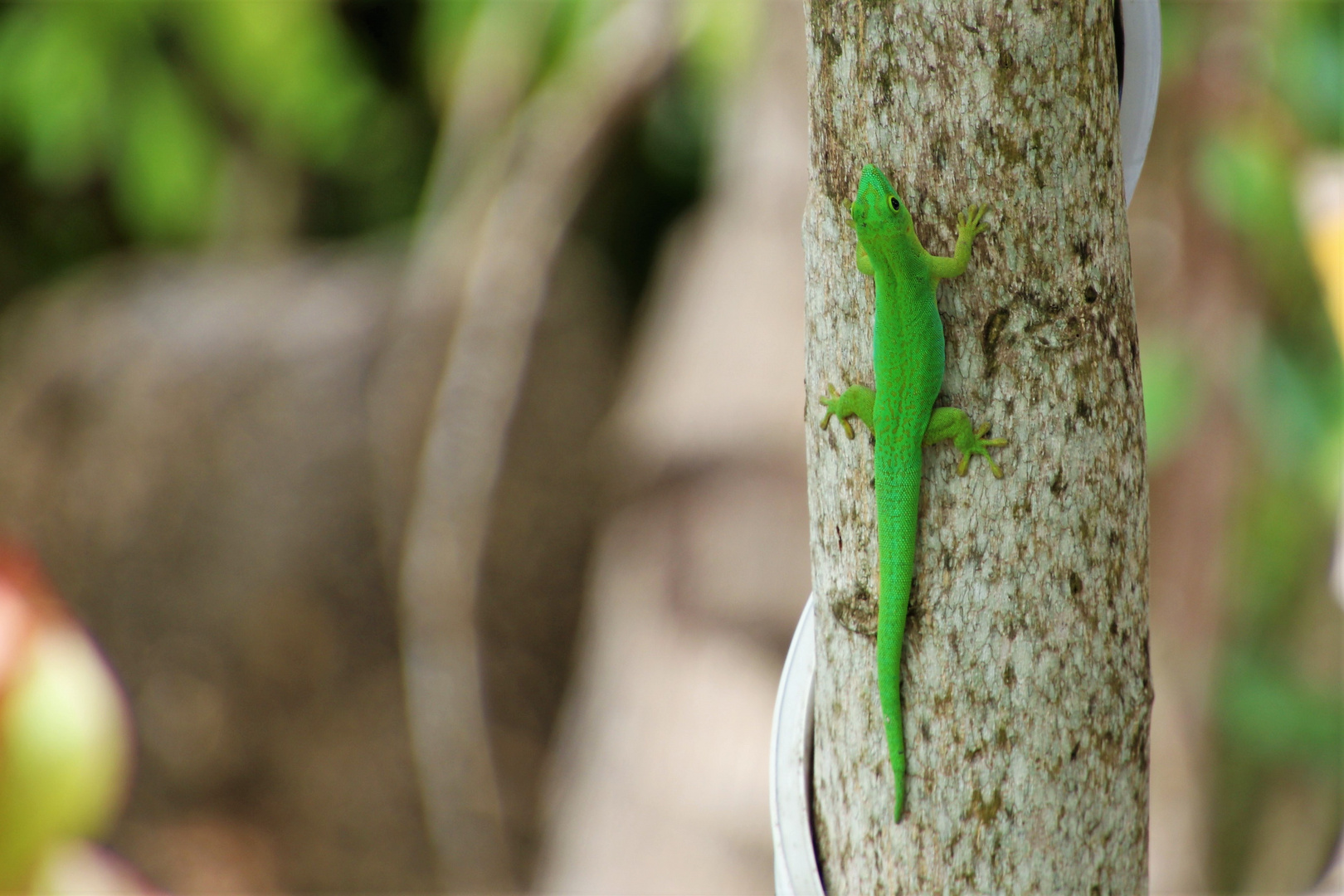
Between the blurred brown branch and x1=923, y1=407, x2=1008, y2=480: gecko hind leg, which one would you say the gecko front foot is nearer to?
x1=923, y1=407, x2=1008, y2=480: gecko hind leg

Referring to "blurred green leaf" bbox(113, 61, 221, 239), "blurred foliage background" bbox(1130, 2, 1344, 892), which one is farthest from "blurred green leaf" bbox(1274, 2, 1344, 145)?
"blurred green leaf" bbox(113, 61, 221, 239)

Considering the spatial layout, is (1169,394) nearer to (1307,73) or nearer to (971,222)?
(1307,73)

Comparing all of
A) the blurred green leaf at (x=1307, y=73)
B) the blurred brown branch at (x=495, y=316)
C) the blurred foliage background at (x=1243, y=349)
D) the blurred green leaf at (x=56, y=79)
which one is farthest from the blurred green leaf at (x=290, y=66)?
the blurred green leaf at (x=1307, y=73)

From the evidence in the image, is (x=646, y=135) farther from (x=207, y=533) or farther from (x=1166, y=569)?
(x=1166, y=569)

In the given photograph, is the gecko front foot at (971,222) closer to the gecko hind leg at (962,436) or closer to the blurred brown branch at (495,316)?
the gecko hind leg at (962,436)

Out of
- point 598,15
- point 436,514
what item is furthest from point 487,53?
point 436,514

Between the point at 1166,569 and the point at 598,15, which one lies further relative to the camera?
the point at 598,15
